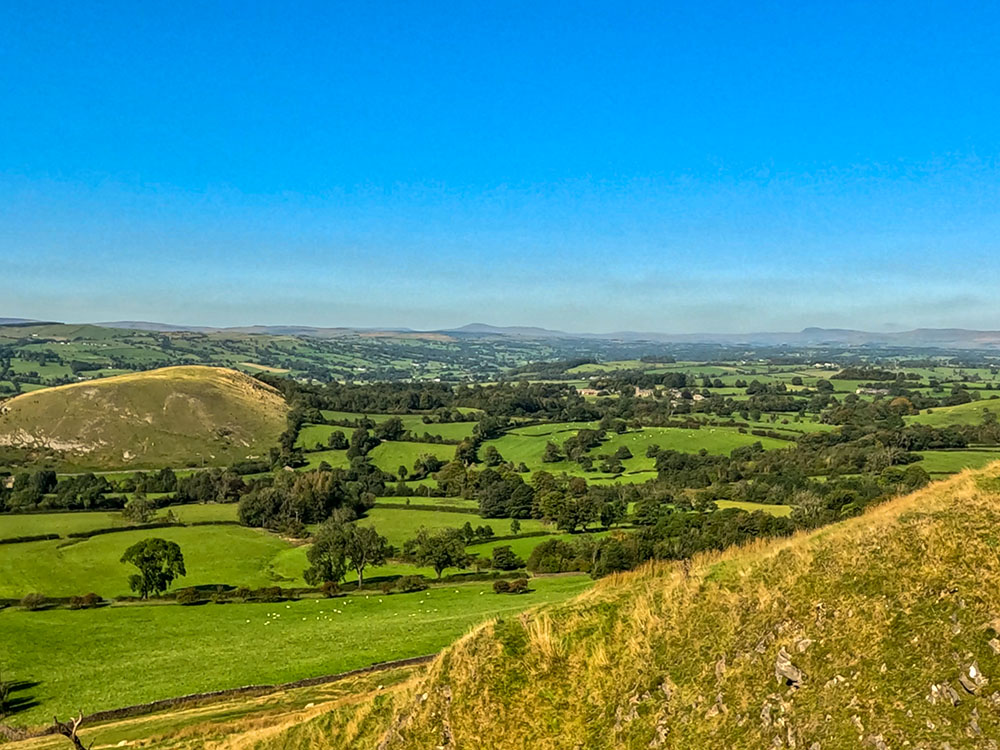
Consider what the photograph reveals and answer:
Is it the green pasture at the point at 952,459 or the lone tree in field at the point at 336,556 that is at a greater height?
the green pasture at the point at 952,459

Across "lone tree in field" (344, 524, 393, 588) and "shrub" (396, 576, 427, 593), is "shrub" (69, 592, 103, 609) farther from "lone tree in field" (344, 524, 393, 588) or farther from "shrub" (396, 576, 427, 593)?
"shrub" (396, 576, 427, 593)

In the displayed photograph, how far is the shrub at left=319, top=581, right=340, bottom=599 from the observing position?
72.6m

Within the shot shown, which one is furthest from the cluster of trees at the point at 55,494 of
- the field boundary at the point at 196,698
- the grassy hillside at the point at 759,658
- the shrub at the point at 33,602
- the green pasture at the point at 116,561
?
the grassy hillside at the point at 759,658

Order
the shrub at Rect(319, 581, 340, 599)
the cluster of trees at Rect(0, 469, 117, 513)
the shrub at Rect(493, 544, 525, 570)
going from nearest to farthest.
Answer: the shrub at Rect(319, 581, 340, 599) → the shrub at Rect(493, 544, 525, 570) → the cluster of trees at Rect(0, 469, 117, 513)

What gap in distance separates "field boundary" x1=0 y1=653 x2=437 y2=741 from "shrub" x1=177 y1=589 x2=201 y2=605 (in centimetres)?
3243

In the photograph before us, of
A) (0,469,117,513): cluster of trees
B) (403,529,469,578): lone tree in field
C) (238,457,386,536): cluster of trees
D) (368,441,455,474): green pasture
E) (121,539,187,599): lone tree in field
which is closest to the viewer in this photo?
(121,539,187,599): lone tree in field

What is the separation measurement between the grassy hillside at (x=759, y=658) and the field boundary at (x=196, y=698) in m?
19.9

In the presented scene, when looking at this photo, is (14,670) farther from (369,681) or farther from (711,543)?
(711,543)

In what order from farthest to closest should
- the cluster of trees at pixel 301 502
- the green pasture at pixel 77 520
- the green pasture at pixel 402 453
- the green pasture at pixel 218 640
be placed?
1. the green pasture at pixel 402 453
2. the cluster of trees at pixel 301 502
3. the green pasture at pixel 77 520
4. the green pasture at pixel 218 640

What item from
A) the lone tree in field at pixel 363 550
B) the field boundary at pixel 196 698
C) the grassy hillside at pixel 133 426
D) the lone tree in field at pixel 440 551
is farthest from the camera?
the grassy hillside at pixel 133 426

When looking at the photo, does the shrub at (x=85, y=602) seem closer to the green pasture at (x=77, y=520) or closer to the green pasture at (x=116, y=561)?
the green pasture at (x=116, y=561)

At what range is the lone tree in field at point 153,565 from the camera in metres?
71.6

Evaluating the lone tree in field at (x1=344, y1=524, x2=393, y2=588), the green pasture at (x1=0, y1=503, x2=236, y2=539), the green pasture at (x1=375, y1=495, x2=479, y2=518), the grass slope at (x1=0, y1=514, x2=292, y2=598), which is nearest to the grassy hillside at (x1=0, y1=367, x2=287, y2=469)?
the green pasture at (x1=0, y1=503, x2=236, y2=539)

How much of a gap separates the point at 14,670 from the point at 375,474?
9481 centimetres
